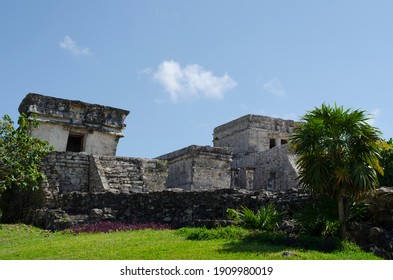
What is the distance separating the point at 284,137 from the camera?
1030 inches

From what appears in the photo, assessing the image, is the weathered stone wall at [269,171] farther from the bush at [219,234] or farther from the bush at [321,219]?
the bush at [219,234]

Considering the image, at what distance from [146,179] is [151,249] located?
7.84 m

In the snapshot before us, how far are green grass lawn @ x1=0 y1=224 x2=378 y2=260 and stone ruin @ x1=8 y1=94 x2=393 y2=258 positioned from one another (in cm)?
123

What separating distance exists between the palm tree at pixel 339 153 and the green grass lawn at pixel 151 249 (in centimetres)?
111

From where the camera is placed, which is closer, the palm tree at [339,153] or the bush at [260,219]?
the palm tree at [339,153]

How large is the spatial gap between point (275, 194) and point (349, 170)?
2.85m

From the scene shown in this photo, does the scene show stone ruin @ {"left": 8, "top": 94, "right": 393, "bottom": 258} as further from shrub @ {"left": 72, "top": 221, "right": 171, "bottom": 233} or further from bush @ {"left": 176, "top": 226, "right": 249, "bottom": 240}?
bush @ {"left": 176, "top": 226, "right": 249, "bottom": 240}

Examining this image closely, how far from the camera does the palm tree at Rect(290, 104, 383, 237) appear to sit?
9109 mm

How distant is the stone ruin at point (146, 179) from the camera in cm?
1161

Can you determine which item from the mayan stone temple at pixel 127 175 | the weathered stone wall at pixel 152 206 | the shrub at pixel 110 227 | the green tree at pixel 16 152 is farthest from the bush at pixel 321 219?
the green tree at pixel 16 152

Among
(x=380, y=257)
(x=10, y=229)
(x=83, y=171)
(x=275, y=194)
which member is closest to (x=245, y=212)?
(x=275, y=194)
